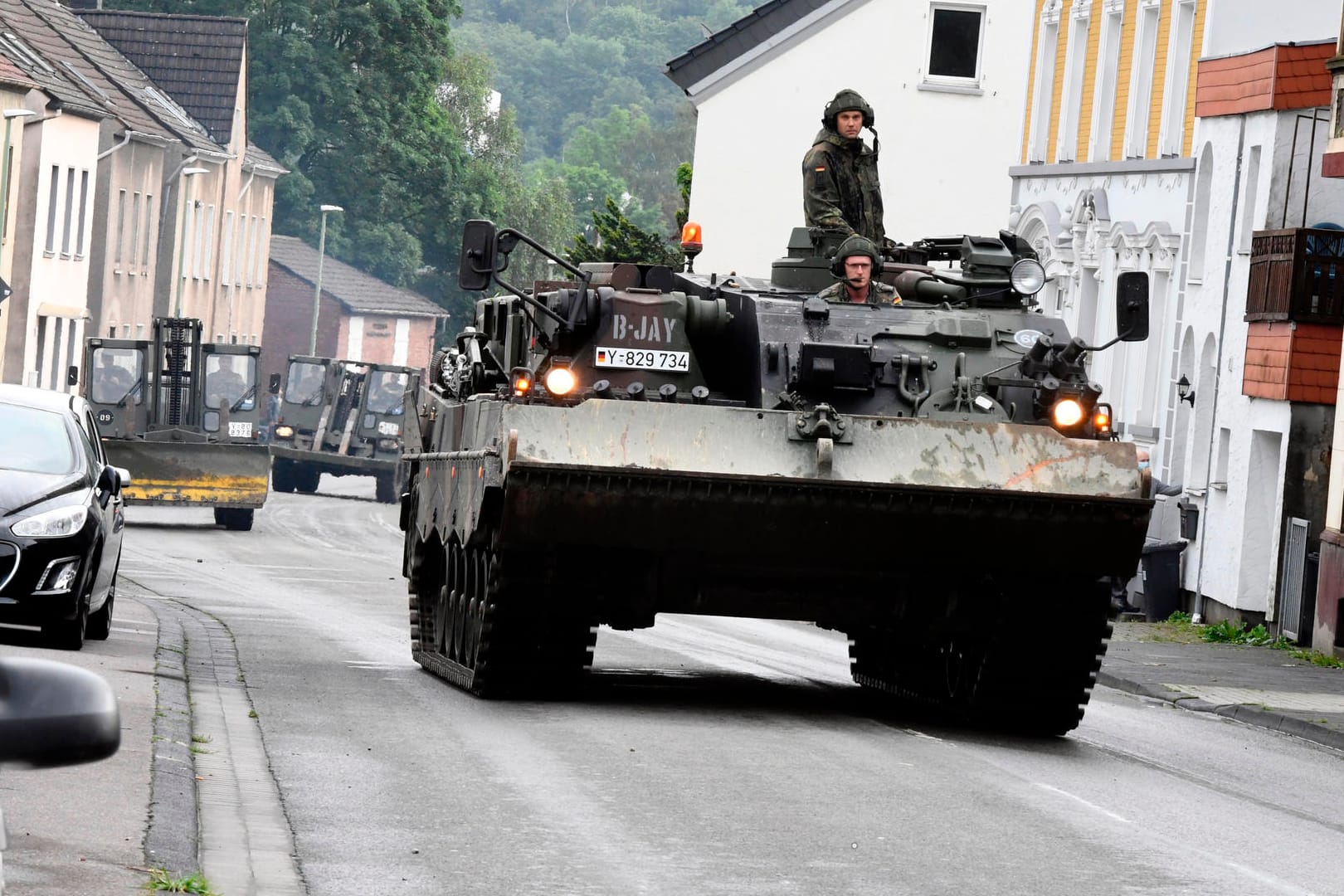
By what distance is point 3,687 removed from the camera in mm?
3637

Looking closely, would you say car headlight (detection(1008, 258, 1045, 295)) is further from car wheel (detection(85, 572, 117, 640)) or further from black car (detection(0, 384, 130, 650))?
car wheel (detection(85, 572, 117, 640))

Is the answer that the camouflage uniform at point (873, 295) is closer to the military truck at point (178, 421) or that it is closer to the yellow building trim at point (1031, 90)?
the military truck at point (178, 421)

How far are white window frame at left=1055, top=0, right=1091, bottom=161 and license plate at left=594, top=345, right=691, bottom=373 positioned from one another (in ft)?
86.6

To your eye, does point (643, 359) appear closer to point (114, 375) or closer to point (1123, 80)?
point (1123, 80)

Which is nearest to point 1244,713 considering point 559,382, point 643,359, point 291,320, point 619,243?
point 643,359

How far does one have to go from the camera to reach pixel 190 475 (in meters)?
37.6

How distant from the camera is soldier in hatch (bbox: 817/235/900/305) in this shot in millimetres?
14711

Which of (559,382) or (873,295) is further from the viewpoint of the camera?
(873,295)

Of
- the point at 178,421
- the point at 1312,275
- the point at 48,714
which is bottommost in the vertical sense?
the point at 178,421

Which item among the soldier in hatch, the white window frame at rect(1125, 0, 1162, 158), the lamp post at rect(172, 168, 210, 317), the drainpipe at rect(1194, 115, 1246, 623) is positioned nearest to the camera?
the soldier in hatch

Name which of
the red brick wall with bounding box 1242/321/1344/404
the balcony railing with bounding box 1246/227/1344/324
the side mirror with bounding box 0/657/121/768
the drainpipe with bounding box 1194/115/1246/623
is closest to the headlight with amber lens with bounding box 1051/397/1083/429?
the side mirror with bounding box 0/657/121/768

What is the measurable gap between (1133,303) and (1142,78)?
23783 millimetres

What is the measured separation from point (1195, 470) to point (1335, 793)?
1937cm

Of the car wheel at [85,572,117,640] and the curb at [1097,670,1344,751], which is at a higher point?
the car wheel at [85,572,117,640]
